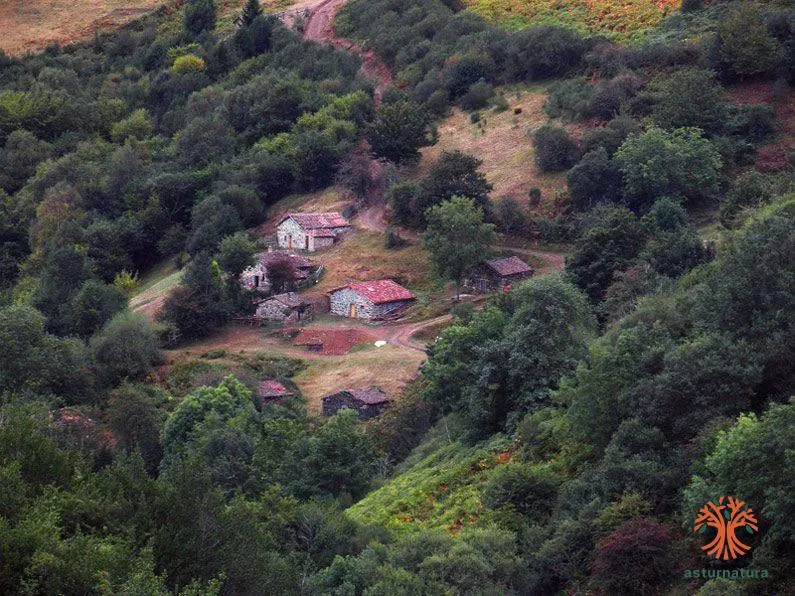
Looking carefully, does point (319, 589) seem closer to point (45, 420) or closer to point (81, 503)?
point (81, 503)

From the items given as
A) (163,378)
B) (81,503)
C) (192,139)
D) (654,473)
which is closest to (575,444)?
(654,473)

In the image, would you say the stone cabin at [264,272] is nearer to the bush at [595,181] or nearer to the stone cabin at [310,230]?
the stone cabin at [310,230]

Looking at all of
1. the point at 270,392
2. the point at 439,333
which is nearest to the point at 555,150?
the point at 439,333

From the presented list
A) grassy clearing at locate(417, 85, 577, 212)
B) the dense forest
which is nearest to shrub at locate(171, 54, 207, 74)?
the dense forest

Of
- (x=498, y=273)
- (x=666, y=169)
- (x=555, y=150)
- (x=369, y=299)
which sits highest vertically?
(x=666, y=169)

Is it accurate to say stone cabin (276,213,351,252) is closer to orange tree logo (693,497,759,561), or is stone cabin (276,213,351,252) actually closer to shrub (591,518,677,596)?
shrub (591,518,677,596)

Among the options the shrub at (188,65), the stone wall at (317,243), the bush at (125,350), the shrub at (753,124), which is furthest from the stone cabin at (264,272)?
the shrub at (188,65)

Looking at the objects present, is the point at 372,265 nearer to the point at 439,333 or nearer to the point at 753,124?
the point at 439,333
